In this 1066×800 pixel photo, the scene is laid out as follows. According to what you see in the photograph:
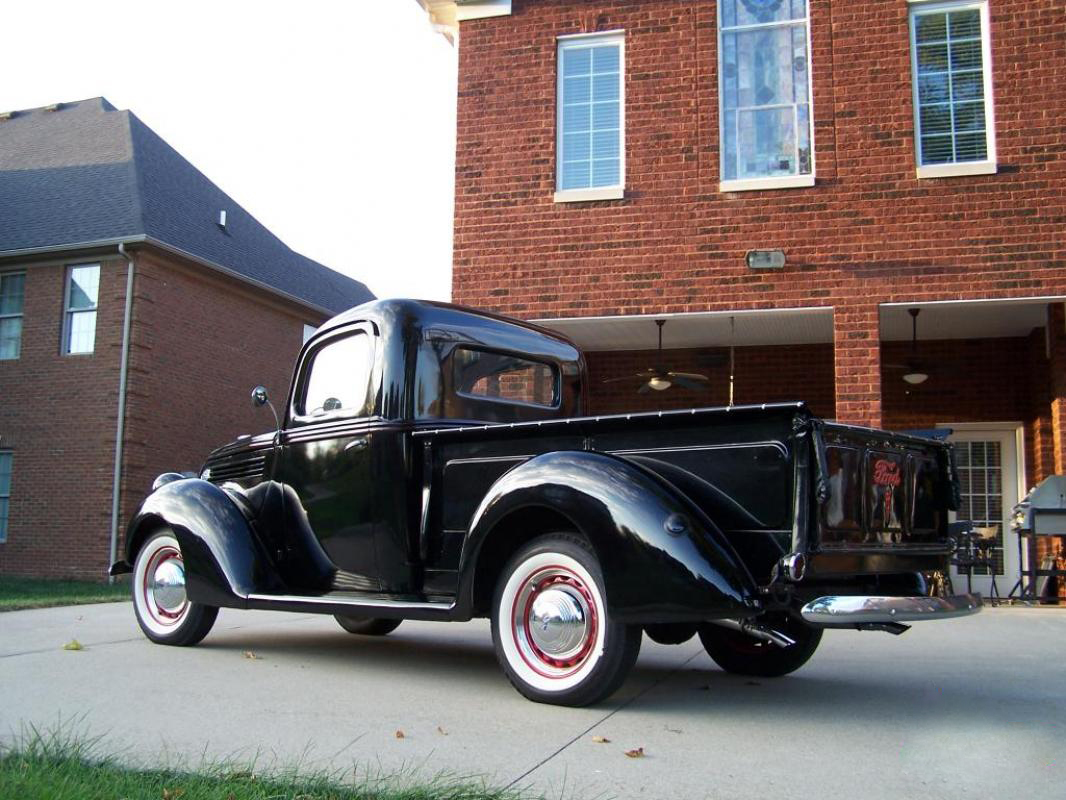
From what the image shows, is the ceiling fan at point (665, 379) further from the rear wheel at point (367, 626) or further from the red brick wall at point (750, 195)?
the rear wheel at point (367, 626)

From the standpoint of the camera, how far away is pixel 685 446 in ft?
13.9

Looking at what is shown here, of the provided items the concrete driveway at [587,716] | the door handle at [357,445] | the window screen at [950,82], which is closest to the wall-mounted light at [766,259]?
the window screen at [950,82]

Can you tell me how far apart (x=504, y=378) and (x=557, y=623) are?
7.23 feet

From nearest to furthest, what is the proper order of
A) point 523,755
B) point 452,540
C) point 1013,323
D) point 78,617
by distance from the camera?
point 523,755 < point 452,540 < point 78,617 < point 1013,323

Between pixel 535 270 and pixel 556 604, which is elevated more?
pixel 535 270

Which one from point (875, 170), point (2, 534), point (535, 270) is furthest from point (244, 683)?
point (2, 534)

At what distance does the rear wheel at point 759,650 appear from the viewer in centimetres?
525

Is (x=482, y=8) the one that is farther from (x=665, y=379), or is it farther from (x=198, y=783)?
(x=198, y=783)

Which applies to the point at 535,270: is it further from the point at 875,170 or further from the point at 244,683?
the point at 244,683

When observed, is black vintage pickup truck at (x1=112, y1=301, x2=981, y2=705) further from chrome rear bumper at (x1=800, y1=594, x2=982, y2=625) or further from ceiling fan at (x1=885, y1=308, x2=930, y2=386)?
ceiling fan at (x1=885, y1=308, x2=930, y2=386)

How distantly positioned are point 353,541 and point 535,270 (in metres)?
5.93

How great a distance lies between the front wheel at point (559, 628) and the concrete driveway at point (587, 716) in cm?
14

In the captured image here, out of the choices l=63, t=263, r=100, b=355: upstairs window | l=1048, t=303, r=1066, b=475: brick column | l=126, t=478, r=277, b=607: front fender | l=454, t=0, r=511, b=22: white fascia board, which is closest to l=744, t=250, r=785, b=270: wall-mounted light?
l=1048, t=303, r=1066, b=475: brick column

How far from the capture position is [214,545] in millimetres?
5777
